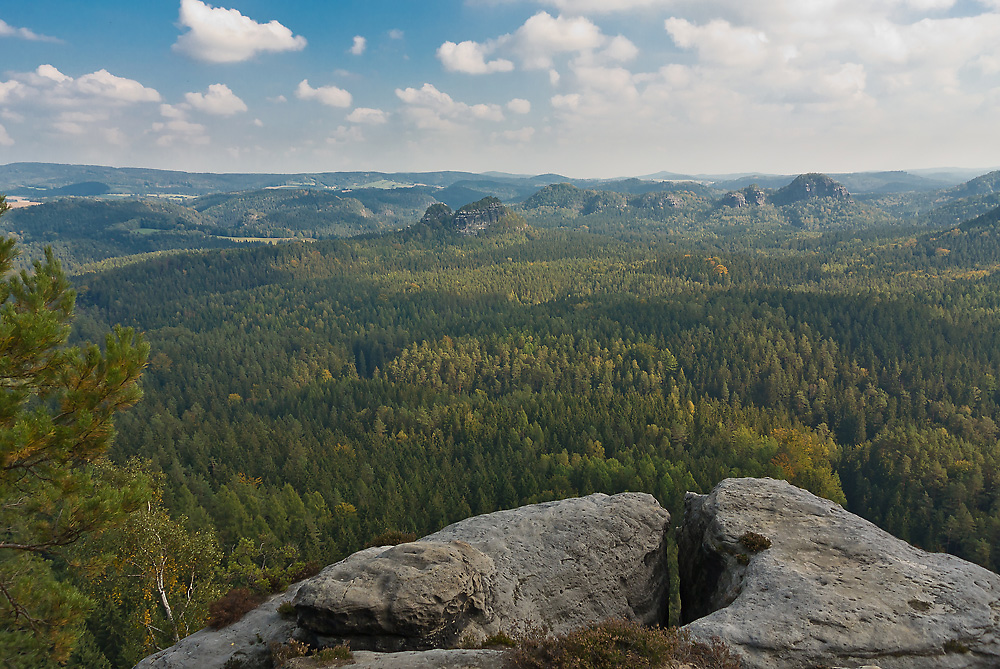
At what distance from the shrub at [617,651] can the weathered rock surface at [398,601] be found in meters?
7.55

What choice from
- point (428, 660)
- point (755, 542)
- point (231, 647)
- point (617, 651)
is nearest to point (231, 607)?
point (231, 647)

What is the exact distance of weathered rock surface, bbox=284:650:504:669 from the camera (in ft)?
70.1

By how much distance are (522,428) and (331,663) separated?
99.6 m

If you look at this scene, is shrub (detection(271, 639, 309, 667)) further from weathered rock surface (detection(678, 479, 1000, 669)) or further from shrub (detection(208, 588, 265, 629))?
weathered rock surface (detection(678, 479, 1000, 669))

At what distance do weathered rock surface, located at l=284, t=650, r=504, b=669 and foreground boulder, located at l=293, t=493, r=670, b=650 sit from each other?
3335 mm

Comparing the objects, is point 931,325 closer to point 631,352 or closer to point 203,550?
point 631,352

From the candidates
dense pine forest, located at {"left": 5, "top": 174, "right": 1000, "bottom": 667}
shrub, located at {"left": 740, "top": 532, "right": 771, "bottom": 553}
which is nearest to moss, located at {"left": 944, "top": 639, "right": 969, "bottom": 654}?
shrub, located at {"left": 740, "top": 532, "right": 771, "bottom": 553}

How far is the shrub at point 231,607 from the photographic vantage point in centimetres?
3175

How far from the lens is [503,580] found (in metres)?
33.9

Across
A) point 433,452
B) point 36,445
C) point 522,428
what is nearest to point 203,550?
point 36,445

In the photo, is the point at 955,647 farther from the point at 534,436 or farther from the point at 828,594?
the point at 534,436

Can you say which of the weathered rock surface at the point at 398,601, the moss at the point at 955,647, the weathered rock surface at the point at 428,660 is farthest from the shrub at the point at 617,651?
the moss at the point at 955,647

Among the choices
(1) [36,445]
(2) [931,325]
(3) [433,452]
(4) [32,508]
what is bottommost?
(3) [433,452]

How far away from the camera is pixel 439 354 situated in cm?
18625
